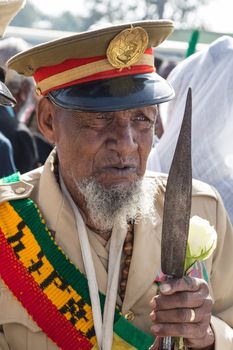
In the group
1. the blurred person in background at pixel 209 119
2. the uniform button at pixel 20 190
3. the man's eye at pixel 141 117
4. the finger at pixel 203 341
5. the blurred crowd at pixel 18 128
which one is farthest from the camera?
the blurred crowd at pixel 18 128

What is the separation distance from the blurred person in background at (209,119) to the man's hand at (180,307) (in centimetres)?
138

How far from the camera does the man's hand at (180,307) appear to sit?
2.81 meters

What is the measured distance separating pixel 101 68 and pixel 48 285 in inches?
35.2

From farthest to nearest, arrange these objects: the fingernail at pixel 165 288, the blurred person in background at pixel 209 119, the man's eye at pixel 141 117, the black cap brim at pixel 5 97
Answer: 1. the blurred person in background at pixel 209 119
2. the man's eye at pixel 141 117
3. the black cap brim at pixel 5 97
4. the fingernail at pixel 165 288

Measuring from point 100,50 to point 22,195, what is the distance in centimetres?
68

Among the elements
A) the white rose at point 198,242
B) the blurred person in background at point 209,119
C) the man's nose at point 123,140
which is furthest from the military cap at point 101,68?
the blurred person in background at point 209,119

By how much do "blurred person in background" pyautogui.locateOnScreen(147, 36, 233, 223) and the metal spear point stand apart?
4.77 ft

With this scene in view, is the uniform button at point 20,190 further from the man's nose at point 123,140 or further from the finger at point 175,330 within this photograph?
the finger at point 175,330

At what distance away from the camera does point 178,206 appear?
9.24 ft

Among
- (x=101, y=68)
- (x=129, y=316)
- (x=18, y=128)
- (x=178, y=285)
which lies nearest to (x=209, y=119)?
(x=101, y=68)

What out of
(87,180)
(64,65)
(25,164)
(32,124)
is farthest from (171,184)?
(32,124)

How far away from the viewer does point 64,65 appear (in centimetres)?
330

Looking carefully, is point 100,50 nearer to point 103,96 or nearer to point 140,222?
point 103,96

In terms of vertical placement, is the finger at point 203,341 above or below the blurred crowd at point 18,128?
above
